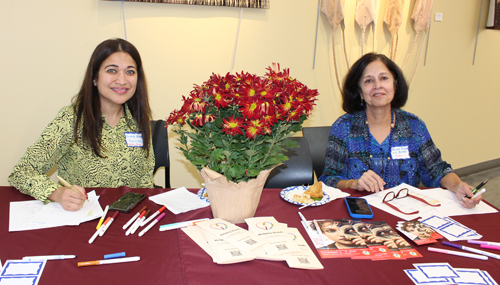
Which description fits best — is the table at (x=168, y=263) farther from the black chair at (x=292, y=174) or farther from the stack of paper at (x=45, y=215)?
the black chair at (x=292, y=174)

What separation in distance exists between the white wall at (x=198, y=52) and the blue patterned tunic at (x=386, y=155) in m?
1.49

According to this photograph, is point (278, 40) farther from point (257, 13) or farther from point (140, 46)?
point (140, 46)

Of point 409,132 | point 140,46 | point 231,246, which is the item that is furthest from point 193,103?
point 140,46

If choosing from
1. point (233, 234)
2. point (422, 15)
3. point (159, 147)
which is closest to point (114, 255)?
point (233, 234)

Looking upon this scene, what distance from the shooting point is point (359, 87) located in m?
2.18

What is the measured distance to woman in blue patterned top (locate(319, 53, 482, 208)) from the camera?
2043 mm

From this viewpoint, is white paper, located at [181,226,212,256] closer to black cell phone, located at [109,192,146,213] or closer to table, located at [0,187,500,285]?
table, located at [0,187,500,285]

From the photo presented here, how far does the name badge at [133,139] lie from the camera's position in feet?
6.46

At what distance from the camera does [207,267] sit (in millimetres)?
1040

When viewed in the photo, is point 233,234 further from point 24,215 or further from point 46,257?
point 24,215

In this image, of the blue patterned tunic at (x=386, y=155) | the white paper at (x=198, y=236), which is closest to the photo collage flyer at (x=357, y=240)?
the white paper at (x=198, y=236)

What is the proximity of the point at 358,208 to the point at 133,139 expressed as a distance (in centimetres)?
130

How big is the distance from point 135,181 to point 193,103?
3.54 ft

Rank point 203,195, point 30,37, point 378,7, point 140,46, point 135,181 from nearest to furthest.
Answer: point 203,195
point 135,181
point 30,37
point 140,46
point 378,7
